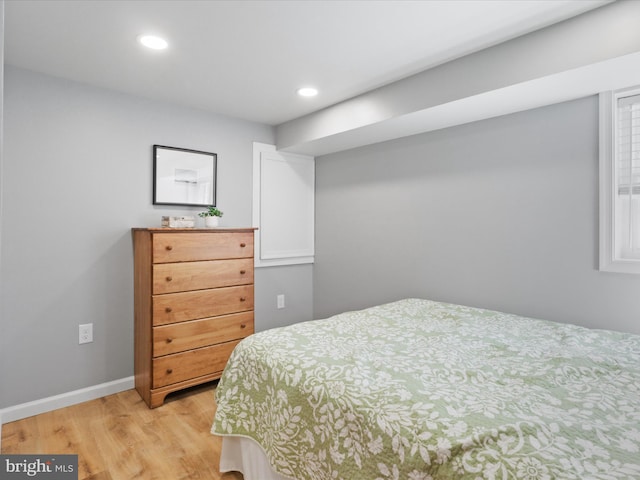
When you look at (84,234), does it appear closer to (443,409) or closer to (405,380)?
(405,380)

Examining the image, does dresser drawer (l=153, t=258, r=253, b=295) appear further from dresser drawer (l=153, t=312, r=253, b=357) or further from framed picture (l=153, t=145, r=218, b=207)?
framed picture (l=153, t=145, r=218, b=207)

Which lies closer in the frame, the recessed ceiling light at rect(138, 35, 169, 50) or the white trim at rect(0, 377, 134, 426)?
the recessed ceiling light at rect(138, 35, 169, 50)

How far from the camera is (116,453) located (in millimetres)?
2018

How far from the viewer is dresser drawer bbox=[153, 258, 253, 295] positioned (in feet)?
8.31

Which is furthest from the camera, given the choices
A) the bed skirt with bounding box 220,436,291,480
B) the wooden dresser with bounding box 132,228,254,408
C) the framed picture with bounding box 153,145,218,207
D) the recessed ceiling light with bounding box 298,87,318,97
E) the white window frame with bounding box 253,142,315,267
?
the white window frame with bounding box 253,142,315,267

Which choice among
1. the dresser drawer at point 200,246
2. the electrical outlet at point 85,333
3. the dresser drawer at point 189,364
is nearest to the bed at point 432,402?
the dresser drawer at point 189,364

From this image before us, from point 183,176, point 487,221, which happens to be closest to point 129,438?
point 183,176

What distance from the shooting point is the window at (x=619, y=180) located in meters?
2.00

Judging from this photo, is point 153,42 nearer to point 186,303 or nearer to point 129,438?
point 186,303

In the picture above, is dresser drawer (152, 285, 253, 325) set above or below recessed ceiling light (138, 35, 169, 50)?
below

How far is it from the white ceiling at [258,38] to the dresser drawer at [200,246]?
1.08 metres

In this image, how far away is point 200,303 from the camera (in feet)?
8.90

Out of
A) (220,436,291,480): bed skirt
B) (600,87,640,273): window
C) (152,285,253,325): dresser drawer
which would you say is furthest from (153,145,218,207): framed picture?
(600,87,640,273): window

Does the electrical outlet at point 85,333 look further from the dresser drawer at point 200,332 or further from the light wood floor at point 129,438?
the dresser drawer at point 200,332
